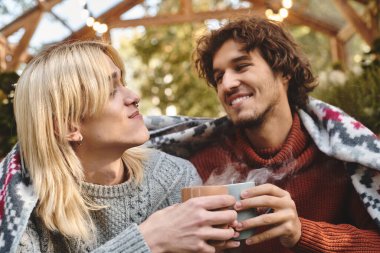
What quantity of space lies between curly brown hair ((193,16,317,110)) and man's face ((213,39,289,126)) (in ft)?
0.10

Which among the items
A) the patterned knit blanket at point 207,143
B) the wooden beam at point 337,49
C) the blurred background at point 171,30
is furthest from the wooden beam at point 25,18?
the patterned knit blanket at point 207,143

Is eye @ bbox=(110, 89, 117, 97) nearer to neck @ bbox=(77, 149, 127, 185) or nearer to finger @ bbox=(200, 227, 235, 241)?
neck @ bbox=(77, 149, 127, 185)

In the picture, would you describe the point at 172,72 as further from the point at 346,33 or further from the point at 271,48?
the point at 271,48

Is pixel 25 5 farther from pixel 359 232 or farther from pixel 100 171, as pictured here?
pixel 359 232

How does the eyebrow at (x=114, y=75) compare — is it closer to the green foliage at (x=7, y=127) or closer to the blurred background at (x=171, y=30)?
the green foliage at (x=7, y=127)

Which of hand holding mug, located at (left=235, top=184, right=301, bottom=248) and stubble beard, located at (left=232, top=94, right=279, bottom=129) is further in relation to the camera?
stubble beard, located at (left=232, top=94, right=279, bottom=129)

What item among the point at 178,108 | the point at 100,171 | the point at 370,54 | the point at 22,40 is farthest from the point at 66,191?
the point at 178,108

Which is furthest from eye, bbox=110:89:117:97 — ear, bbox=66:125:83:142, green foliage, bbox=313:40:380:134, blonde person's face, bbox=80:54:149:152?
green foliage, bbox=313:40:380:134

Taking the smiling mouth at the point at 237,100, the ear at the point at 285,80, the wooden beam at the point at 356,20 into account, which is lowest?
the smiling mouth at the point at 237,100

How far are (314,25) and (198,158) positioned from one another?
18.5 feet

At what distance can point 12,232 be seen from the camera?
3.74ft

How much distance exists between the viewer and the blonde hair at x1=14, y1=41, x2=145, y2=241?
125 cm

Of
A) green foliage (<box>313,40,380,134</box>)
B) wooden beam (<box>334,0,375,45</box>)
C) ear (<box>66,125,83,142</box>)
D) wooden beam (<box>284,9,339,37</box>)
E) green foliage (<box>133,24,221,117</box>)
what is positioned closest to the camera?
ear (<box>66,125,83,142</box>)

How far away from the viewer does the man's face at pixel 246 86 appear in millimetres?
1616
